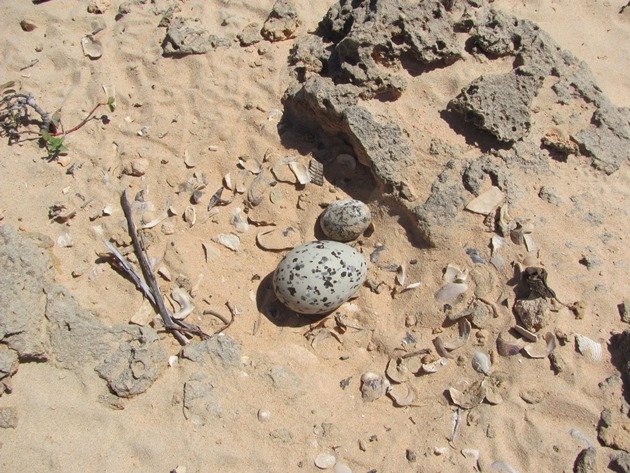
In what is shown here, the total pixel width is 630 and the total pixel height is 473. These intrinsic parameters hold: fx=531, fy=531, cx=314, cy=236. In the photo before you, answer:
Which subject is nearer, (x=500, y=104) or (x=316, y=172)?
(x=500, y=104)

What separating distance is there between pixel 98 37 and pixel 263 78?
4.38 feet

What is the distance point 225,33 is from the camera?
12.6ft

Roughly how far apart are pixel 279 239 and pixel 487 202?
47.7 inches

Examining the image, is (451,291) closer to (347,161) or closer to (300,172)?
(347,161)

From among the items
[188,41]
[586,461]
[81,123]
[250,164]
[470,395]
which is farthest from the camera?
[188,41]

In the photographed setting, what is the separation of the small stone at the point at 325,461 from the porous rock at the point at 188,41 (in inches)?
109

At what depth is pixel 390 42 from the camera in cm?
324

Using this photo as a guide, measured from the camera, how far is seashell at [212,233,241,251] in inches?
124

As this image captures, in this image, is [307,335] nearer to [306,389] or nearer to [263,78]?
[306,389]

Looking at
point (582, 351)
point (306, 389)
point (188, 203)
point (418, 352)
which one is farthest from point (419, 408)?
point (188, 203)

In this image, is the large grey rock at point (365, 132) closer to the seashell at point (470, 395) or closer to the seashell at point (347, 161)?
the seashell at point (347, 161)

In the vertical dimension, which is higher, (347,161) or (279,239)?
(347,161)

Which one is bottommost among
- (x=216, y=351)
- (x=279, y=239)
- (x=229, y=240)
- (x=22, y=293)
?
(x=22, y=293)

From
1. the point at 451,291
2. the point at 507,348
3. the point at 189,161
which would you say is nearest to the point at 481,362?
the point at 507,348
